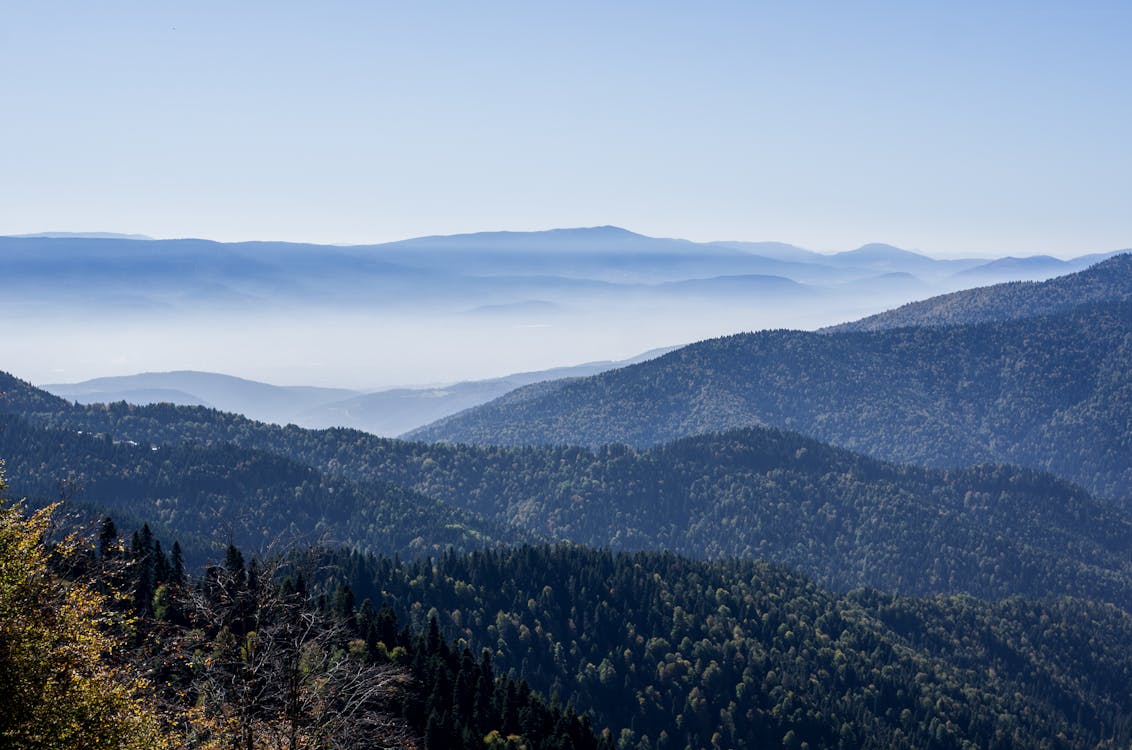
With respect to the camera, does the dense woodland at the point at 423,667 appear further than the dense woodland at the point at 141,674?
Yes

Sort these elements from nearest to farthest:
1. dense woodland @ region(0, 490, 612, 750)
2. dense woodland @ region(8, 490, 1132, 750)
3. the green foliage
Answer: the green foliage
dense woodland @ region(0, 490, 612, 750)
dense woodland @ region(8, 490, 1132, 750)

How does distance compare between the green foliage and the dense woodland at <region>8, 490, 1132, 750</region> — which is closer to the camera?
the green foliage

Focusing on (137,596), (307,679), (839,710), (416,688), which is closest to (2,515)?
(307,679)

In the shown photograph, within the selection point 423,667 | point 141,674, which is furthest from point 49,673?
point 423,667

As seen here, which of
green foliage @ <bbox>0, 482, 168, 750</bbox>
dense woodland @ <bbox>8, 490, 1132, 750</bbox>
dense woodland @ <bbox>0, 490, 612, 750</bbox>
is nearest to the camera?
green foliage @ <bbox>0, 482, 168, 750</bbox>

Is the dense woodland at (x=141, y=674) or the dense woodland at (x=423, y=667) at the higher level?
the dense woodland at (x=141, y=674)

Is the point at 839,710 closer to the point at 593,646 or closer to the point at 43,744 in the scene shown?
the point at 593,646

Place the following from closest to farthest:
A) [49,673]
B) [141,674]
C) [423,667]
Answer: [49,673], [141,674], [423,667]

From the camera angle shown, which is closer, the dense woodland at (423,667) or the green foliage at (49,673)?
the green foliage at (49,673)

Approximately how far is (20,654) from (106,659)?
1252 centimetres

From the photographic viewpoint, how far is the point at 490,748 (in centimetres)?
8600

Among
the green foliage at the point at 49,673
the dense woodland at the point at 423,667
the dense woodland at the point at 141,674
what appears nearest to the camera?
the green foliage at the point at 49,673

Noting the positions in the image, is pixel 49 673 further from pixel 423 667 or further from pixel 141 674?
pixel 423 667

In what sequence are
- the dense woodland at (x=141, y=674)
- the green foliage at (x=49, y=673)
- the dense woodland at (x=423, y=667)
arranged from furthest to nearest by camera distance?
the dense woodland at (x=423, y=667) < the dense woodland at (x=141, y=674) < the green foliage at (x=49, y=673)
